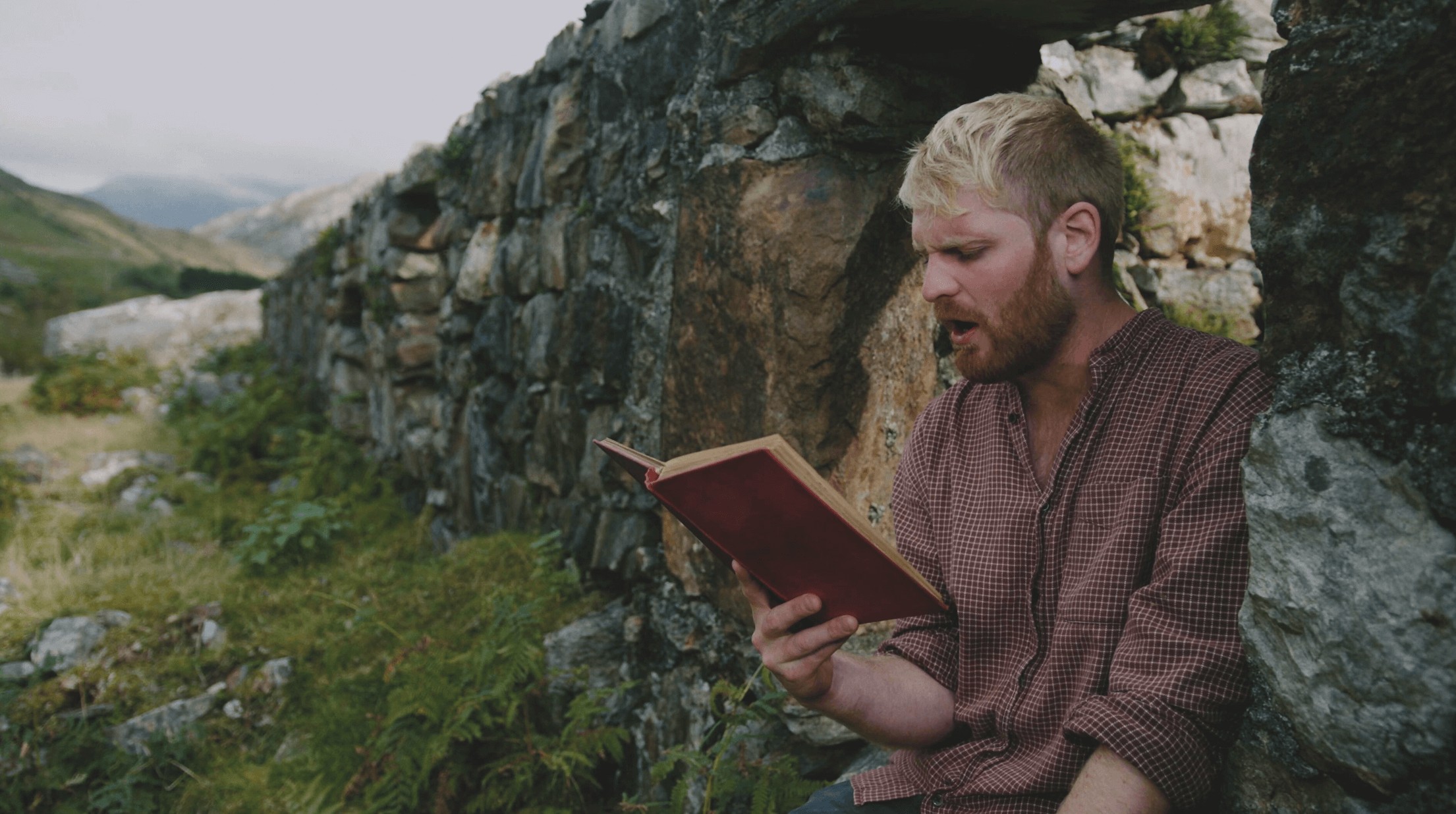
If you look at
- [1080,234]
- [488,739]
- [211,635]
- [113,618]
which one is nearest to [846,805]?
[1080,234]

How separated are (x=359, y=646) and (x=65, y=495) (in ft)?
15.0

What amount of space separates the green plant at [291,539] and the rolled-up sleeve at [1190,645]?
5272mm

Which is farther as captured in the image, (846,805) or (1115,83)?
(1115,83)

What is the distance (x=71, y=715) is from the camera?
156 inches

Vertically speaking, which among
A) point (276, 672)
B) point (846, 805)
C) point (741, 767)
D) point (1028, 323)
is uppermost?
point (1028, 323)

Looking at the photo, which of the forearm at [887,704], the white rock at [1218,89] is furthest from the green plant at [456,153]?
the forearm at [887,704]

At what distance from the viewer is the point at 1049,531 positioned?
1482 millimetres

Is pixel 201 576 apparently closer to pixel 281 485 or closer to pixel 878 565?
→ pixel 281 485

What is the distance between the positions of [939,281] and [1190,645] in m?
0.72

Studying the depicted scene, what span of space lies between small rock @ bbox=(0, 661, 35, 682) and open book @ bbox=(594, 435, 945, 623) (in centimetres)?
431

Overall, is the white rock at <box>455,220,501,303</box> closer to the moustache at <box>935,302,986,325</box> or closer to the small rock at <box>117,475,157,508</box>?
the moustache at <box>935,302,986,325</box>

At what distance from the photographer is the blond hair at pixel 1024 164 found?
4.96 feet

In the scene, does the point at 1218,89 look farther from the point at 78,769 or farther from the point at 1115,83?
the point at 78,769

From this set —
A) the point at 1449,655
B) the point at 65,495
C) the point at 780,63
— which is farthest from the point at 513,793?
the point at 65,495
